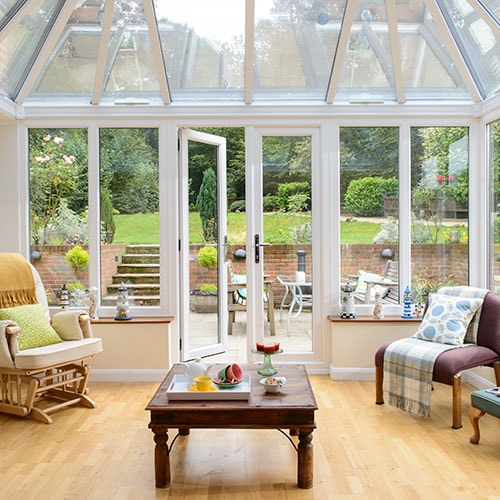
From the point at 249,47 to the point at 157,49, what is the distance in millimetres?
725

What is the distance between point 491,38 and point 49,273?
162 inches

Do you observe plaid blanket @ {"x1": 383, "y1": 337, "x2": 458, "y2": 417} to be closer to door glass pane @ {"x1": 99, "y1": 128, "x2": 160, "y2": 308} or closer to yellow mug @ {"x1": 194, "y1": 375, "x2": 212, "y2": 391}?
yellow mug @ {"x1": 194, "y1": 375, "x2": 212, "y2": 391}

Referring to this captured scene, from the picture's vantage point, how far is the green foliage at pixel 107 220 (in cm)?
504

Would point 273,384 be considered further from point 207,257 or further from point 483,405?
point 207,257

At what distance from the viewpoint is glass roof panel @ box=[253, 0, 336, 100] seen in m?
4.24

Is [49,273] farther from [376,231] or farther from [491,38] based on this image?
[491,38]

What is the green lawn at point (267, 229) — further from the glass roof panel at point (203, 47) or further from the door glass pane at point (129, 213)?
the glass roof panel at point (203, 47)

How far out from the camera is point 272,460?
314 centimetres

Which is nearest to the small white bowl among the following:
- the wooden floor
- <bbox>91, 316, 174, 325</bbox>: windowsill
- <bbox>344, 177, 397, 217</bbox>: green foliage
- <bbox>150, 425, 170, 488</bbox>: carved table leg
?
the wooden floor

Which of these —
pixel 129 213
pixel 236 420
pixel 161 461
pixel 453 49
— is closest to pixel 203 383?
pixel 236 420

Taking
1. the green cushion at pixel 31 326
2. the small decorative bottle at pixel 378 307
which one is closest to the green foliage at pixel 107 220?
the green cushion at pixel 31 326

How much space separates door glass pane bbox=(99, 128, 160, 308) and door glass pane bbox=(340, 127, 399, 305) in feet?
5.63

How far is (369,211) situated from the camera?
16.6ft

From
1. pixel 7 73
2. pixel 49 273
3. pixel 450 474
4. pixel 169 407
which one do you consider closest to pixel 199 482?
pixel 169 407
